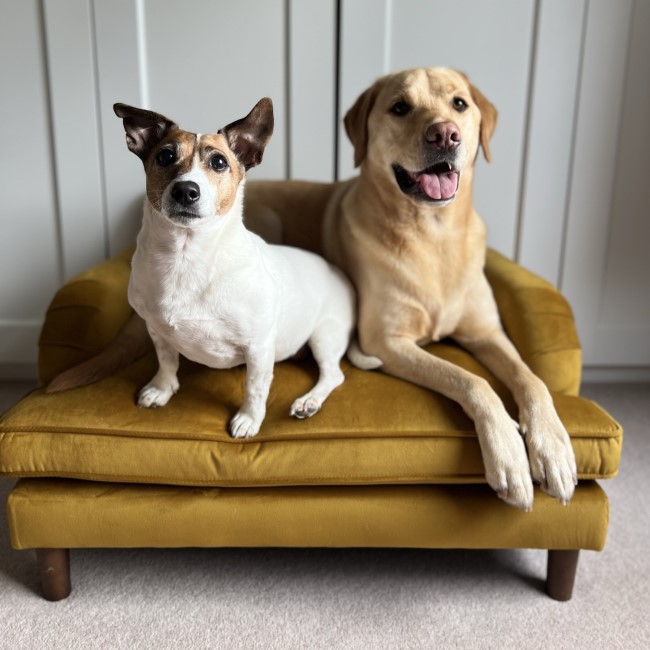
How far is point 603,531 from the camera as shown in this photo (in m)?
1.51

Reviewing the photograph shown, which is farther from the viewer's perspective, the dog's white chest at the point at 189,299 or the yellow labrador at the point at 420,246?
the yellow labrador at the point at 420,246

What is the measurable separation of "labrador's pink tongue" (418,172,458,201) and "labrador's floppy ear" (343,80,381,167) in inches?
9.9

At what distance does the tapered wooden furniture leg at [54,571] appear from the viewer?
1.52 meters

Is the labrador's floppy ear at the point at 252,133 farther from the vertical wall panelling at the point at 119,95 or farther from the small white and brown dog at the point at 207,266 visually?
the vertical wall panelling at the point at 119,95

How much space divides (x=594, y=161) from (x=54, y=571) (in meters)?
2.27

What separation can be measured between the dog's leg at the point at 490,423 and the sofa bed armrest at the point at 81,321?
2.71ft

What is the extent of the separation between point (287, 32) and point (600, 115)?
1.20 m

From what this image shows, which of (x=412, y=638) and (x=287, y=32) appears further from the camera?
(x=287, y=32)

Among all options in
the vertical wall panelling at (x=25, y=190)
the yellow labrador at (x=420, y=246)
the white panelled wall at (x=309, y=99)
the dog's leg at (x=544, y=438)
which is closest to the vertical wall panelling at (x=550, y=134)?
the white panelled wall at (x=309, y=99)

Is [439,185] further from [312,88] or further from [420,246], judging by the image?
[312,88]

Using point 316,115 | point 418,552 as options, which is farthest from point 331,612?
point 316,115

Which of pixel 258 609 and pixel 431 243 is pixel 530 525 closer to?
pixel 258 609

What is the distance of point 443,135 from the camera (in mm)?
1595

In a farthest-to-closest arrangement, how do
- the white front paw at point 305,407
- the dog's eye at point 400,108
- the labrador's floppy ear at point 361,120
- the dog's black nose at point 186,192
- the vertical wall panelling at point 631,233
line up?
1. the vertical wall panelling at point 631,233
2. the labrador's floppy ear at point 361,120
3. the dog's eye at point 400,108
4. the white front paw at point 305,407
5. the dog's black nose at point 186,192
